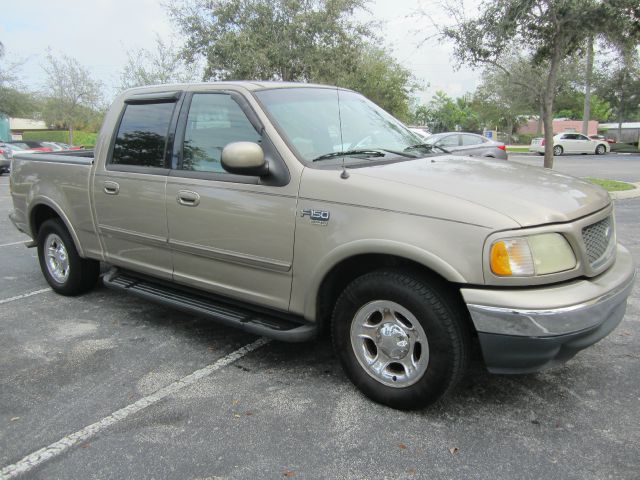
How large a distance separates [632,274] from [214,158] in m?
2.68

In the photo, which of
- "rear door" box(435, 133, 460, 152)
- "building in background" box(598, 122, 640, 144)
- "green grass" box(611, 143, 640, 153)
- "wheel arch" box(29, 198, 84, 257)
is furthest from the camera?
"building in background" box(598, 122, 640, 144)

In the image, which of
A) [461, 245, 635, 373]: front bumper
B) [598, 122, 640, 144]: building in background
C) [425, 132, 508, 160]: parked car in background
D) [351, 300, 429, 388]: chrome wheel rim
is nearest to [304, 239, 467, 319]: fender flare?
[461, 245, 635, 373]: front bumper

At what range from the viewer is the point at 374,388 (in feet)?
10.2

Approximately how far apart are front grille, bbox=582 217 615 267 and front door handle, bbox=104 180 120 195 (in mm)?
3348

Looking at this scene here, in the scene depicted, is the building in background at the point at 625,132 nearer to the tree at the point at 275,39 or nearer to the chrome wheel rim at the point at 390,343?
the tree at the point at 275,39

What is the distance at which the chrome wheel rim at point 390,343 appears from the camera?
291 cm

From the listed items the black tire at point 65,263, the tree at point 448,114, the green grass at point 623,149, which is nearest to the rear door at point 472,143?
the black tire at point 65,263

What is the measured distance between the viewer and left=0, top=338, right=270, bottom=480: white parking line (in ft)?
8.68

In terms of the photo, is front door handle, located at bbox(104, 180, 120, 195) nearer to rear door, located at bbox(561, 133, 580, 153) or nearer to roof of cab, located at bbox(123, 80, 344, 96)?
roof of cab, located at bbox(123, 80, 344, 96)

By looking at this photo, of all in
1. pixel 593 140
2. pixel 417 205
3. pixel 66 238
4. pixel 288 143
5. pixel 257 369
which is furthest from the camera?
pixel 593 140

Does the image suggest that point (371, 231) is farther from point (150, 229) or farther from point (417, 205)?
point (150, 229)

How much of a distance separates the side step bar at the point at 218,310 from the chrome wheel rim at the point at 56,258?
898 mm

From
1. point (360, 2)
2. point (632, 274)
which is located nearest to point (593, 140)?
point (360, 2)

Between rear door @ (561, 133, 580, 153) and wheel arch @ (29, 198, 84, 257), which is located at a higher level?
rear door @ (561, 133, 580, 153)
